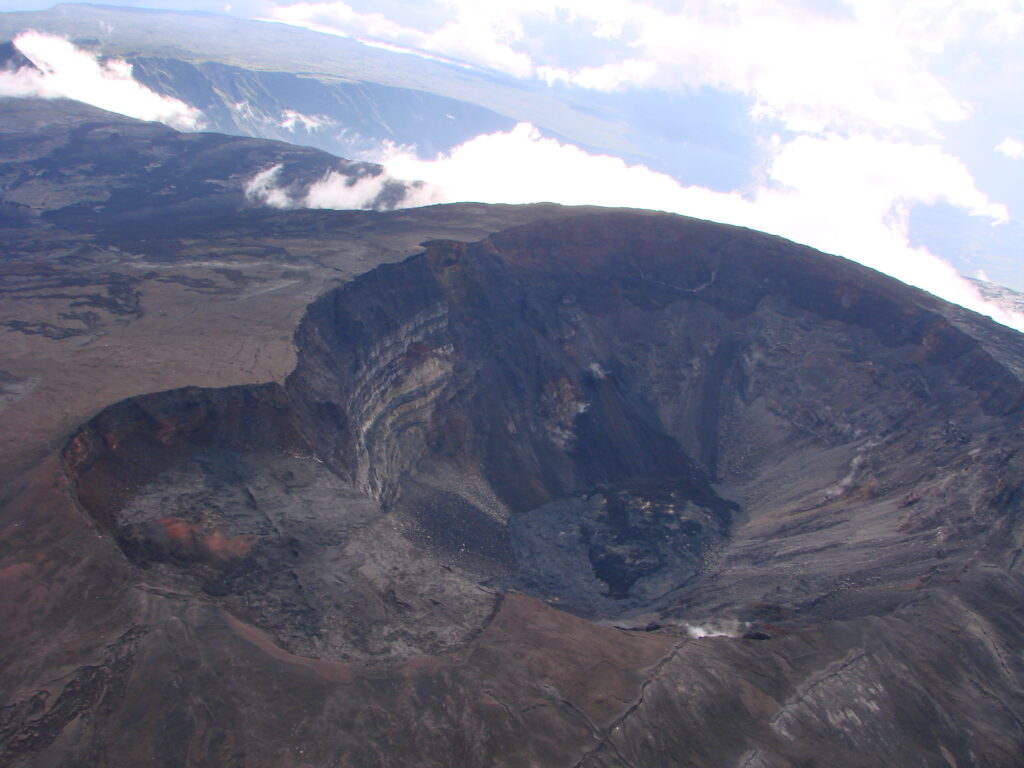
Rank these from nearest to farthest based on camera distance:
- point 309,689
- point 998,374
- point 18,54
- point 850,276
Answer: point 309,689 < point 998,374 < point 850,276 < point 18,54

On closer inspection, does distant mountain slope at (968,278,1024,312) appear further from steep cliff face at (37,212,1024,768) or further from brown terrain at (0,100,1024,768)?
brown terrain at (0,100,1024,768)

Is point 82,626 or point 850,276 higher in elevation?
point 850,276

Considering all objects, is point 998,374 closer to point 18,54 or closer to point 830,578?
point 830,578

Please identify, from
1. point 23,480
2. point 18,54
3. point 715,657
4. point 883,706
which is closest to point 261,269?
point 23,480

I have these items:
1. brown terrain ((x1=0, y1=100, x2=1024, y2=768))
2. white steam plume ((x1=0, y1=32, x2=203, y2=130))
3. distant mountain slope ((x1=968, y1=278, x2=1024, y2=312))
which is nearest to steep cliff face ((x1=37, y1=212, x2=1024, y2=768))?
brown terrain ((x1=0, y1=100, x2=1024, y2=768))

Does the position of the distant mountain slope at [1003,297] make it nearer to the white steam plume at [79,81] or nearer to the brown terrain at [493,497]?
the brown terrain at [493,497]

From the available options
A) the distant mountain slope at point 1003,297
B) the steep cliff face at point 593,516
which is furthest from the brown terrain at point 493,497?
the distant mountain slope at point 1003,297
